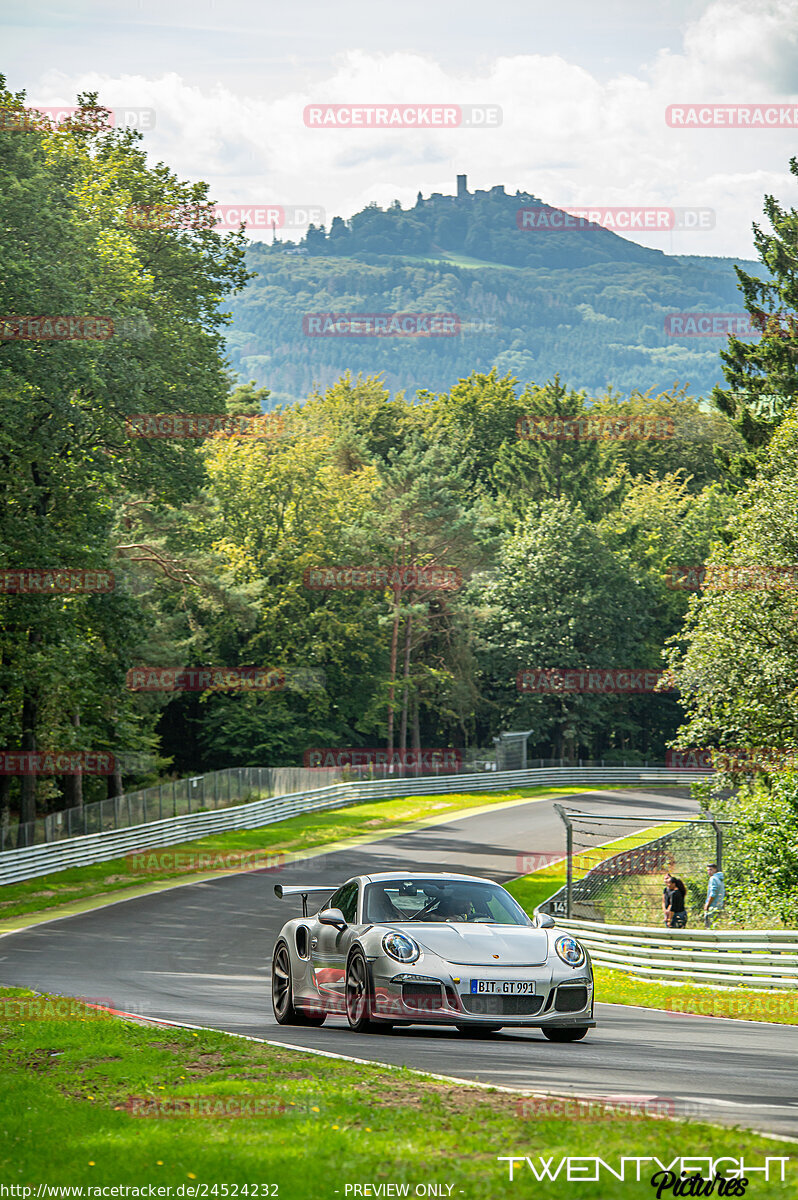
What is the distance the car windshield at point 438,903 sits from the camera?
11.5m

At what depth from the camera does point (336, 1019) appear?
13844 millimetres

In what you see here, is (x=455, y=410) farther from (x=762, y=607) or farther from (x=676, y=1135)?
(x=676, y=1135)

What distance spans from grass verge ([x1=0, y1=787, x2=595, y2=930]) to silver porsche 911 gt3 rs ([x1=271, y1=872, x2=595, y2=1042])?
61.4ft

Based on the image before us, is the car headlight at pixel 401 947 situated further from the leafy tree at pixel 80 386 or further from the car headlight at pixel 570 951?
the leafy tree at pixel 80 386

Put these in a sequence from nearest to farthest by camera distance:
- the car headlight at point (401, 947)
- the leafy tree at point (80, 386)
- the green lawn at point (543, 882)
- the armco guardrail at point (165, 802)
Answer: the car headlight at point (401, 947) < the leafy tree at point (80, 386) < the green lawn at point (543, 882) < the armco guardrail at point (165, 802)

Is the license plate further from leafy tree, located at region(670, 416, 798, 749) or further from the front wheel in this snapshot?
leafy tree, located at region(670, 416, 798, 749)

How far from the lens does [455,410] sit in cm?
9531

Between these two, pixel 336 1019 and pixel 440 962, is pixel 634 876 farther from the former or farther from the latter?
pixel 440 962

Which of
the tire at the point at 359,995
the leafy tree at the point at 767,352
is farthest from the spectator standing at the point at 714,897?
the leafy tree at the point at 767,352

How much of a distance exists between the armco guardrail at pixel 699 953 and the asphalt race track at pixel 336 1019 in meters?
2.11

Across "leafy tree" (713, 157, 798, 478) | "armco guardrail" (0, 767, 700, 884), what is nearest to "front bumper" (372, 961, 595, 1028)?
"armco guardrail" (0, 767, 700, 884)

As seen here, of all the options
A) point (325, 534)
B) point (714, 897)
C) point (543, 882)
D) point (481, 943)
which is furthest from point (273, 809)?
point (481, 943)

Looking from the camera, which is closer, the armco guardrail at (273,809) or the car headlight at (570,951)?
the car headlight at (570,951)

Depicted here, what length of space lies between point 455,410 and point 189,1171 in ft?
298
